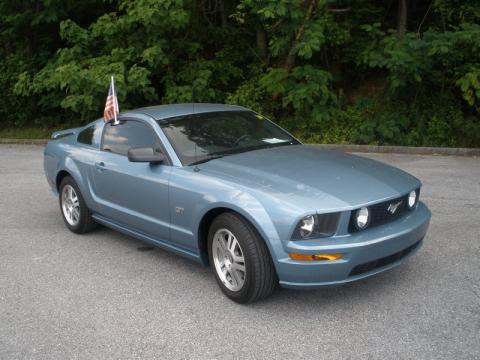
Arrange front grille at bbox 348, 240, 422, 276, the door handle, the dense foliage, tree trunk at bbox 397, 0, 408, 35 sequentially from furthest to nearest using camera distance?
tree trunk at bbox 397, 0, 408, 35
the dense foliage
the door handle
front grille at bbox 348, 240, 422, 276

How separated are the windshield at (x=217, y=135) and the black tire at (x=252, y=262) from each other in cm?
89

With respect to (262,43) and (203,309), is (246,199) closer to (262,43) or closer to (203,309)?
(203,309)

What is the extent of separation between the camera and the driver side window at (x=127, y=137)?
496 cm

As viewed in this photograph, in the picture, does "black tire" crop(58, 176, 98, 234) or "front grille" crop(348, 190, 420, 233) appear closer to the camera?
"front grille" crop(348, 190, 420, 233)

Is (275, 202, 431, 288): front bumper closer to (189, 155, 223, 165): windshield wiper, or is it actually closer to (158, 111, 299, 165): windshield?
(189, 155, 223, 165): windshield wiper

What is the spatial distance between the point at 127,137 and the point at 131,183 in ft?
1.92

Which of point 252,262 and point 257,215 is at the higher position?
point 257,215

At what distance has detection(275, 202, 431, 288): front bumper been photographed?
3.59 m

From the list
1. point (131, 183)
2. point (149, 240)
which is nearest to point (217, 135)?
point (131, 183)

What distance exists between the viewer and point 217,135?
4934 mm

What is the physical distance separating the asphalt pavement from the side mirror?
1.00 metres

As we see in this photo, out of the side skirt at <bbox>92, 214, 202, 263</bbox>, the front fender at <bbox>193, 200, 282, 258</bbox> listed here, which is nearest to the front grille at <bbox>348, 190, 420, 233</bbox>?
the front fender at <bbox>193, 200, 282, 258</bbox>

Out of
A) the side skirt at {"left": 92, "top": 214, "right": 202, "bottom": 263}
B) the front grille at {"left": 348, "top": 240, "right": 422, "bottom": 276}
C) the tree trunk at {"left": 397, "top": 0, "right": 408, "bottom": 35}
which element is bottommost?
the side skirt at {"left": 92, "top": 214, "right": 202, "bottom": 263}

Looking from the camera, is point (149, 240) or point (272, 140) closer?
point (149, 240)
